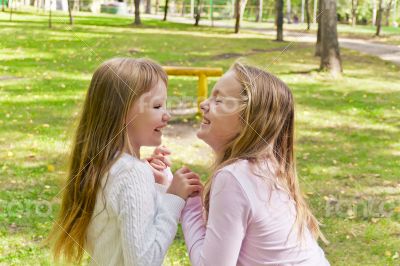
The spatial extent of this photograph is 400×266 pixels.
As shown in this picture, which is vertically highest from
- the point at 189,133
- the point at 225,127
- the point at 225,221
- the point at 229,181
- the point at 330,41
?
the point at 225,127

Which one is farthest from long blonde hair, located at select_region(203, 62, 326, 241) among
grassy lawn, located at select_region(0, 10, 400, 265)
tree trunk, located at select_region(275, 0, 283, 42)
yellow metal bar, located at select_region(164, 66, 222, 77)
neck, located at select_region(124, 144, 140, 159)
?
tree trunk, located at select_region(275, 0, 283, 42)

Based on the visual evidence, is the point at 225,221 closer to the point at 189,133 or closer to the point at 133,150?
the point at 133,150

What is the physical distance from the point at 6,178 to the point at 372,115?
5065 millimetres

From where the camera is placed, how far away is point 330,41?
37.6ft

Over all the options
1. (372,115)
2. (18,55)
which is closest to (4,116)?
(372,115)

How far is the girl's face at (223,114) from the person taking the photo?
183 cm

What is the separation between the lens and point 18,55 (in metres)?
12.7

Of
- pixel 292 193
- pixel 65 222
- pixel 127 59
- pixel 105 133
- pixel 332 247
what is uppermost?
pixel 127 59

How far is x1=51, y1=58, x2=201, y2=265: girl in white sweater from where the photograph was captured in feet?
5.77

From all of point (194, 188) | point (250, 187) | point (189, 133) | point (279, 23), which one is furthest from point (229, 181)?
point (279, 23)

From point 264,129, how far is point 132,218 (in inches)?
17.3

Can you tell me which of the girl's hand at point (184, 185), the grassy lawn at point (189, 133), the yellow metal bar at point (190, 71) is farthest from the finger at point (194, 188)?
the yellow metal bar at point (190, 71)

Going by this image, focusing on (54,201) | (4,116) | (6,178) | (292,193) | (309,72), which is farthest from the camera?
(309,72)

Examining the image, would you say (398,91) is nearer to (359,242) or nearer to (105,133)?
(359,242)
